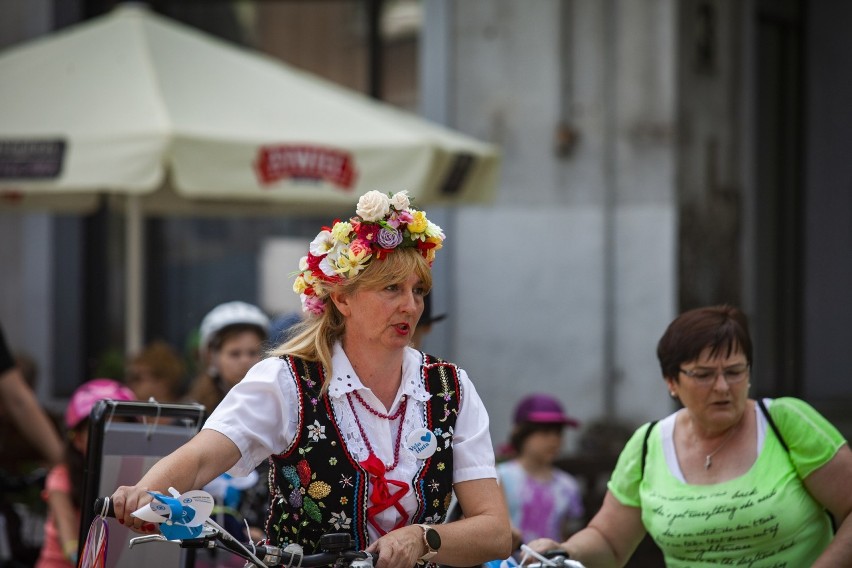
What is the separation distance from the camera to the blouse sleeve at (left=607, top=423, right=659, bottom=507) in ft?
15.0

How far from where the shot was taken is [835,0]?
1127 centimetres

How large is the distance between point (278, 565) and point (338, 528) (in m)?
0.21

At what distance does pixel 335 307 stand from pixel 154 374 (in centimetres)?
430

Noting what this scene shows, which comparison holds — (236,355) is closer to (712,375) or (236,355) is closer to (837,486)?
(712,375)

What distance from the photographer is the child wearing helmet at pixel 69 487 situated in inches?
222

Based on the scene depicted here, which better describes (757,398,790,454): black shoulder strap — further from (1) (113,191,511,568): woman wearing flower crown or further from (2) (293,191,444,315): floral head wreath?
(2) (293,191,444,315): floral head wreath

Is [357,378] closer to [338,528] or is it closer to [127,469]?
[338,528]

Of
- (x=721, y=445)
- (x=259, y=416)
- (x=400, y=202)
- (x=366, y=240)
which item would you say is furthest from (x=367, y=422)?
(x=721, y=445)

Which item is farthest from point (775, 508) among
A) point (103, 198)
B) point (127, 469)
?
point (103, 198)

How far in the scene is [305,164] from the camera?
769cm

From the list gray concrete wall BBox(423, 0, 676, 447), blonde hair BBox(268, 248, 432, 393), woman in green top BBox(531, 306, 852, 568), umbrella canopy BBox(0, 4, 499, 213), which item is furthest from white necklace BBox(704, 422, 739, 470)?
gray concrete wall BBox(423, 0, 676, 447)

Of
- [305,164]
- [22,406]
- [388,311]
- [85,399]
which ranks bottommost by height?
[22,406]

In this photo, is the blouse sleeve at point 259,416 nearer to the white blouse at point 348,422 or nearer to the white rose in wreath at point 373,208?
the white blouse at point 348,422

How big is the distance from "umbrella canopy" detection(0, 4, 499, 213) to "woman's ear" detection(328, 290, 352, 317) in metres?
3.58
